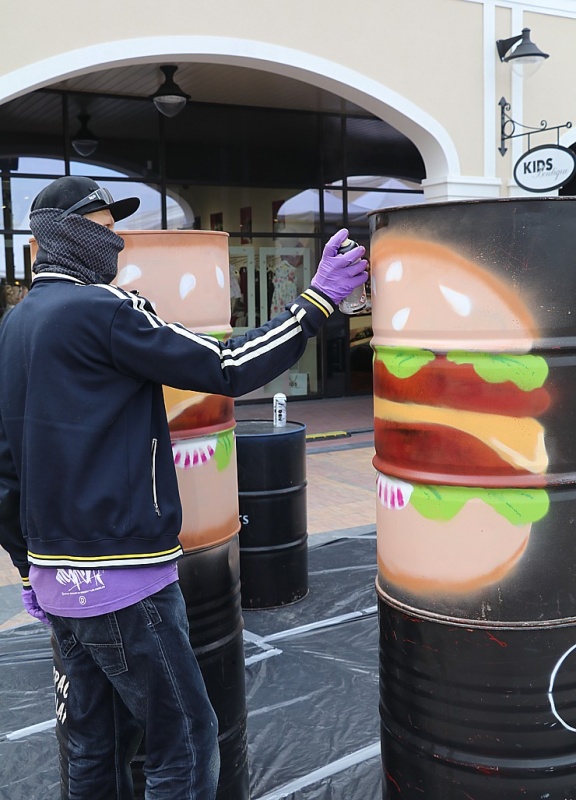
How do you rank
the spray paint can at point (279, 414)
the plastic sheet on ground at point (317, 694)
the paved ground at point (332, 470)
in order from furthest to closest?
the paved ground at point (332, 470) → the spray paint can at point (279, 414) → the plastic sheet on ground at point (317, 694)

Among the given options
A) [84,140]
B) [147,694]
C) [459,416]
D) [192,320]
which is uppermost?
[84,140]

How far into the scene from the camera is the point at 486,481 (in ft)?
6.12

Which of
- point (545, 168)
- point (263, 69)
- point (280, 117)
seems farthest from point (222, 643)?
point (280, 117)

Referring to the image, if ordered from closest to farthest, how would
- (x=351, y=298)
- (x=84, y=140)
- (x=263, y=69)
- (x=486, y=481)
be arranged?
(x=486, y=481) → (x=351, y=298) → (x=263, y=69) → (x=84, y=140)

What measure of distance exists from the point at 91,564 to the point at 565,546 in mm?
1113

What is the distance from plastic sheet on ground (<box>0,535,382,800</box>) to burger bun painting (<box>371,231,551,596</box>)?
143 cm

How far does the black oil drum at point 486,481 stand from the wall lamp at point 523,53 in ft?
28.6

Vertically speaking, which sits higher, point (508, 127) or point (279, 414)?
point (508, 127)

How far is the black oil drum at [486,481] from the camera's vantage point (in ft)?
6.06

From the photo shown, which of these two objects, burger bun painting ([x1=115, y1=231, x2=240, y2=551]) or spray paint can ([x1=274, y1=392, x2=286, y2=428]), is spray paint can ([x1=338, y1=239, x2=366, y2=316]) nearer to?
burger bun painting ([x1=115, y1=231, x2=240, y2=551])

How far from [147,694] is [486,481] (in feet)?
3.24

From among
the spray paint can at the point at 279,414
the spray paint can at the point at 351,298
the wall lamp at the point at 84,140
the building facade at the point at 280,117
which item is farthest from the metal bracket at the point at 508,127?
the spray paint can at the point at 351,298

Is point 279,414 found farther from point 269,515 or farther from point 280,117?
point 280,117

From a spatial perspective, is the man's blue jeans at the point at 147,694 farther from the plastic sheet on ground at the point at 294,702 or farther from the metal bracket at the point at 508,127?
the metal bracket at the point at 508,127
